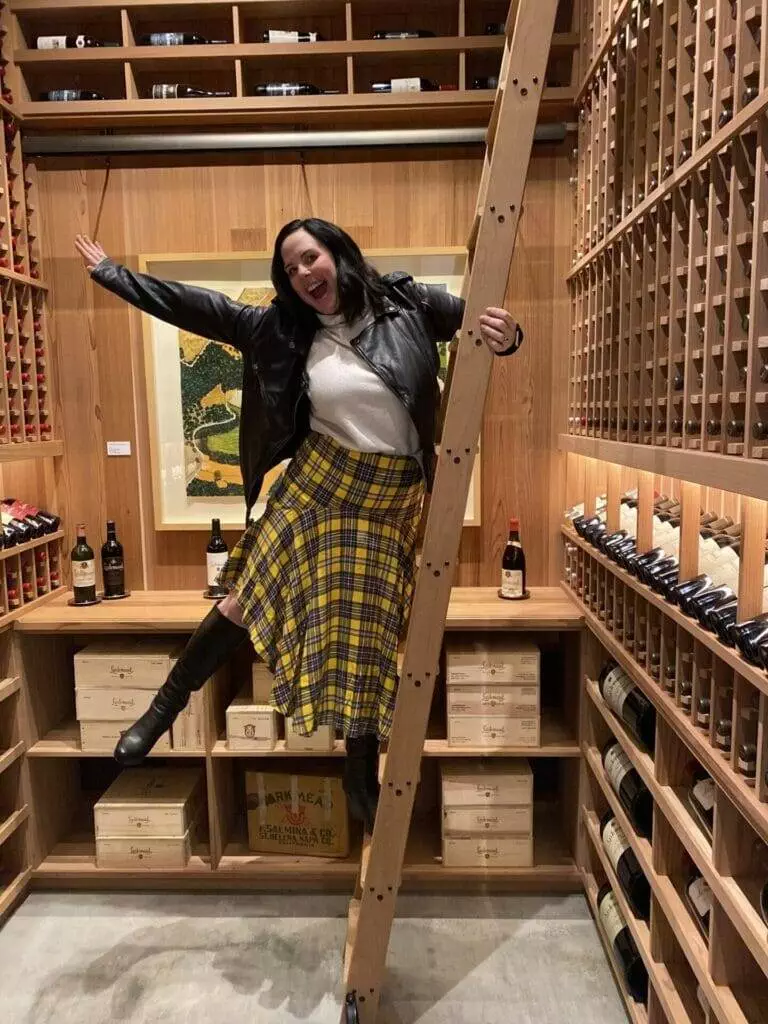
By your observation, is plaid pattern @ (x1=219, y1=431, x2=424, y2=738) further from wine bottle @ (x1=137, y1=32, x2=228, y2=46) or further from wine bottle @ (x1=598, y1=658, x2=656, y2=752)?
wine bottle @ (x1=137, y1=32, x2=228, y2=46)

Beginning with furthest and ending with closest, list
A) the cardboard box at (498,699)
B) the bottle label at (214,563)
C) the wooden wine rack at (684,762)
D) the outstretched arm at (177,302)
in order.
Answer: the bottle label at (214,563) → the cardboard box at (498,699) → the outstretched arm at (177,302) → the wooden wine rack at (684,762)

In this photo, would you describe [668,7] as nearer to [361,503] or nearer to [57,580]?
[361,503]

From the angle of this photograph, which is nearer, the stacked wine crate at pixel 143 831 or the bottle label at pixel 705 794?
the bottle label at pixel 705 794

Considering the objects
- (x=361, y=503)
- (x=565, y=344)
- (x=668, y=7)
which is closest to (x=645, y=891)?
(x=361, y=503)

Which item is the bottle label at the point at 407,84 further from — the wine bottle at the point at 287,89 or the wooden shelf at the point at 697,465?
the wooden shelf at the point at 697,465

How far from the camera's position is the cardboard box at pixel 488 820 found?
2.53 metres

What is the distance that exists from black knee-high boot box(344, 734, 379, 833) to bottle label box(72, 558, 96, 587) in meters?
1.12

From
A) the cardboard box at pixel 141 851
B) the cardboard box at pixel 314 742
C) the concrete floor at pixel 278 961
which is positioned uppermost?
the cardboard box at pixel 314 742

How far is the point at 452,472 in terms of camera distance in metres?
1.56

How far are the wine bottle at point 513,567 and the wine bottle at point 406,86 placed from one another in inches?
56.5

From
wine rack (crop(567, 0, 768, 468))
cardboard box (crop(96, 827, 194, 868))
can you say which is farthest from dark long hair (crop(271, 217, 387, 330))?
cardboard box (crop(96, 827, 194, 868))

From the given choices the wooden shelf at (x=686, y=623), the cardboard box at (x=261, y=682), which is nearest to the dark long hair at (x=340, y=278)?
the wooden shelf at (x=686, y=623)

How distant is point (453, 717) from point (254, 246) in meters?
1.72

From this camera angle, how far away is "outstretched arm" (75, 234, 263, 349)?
1863 mm
